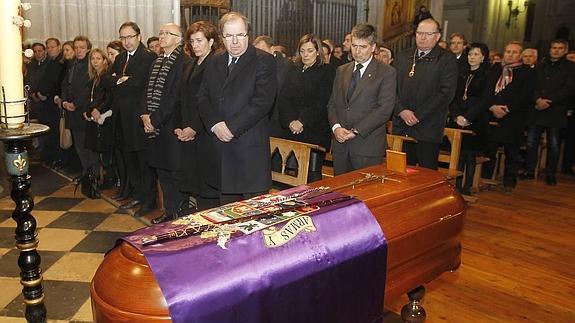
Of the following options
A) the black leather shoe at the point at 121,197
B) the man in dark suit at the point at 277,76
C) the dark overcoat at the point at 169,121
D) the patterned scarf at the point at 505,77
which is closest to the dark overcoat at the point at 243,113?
the dark overcoat at the point at 169,121

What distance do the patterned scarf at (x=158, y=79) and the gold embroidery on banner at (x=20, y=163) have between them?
2112mm

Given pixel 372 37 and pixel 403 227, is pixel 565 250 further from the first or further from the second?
pixel 403 227

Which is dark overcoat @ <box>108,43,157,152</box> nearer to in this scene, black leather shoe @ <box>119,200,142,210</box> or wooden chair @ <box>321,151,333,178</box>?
black leather shoe @ <box>119,200,142,210</box>

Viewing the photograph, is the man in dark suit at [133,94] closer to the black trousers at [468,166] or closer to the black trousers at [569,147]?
the black trousers at [468,166]

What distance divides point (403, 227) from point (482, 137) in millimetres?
3838

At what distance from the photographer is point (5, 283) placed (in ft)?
10.0

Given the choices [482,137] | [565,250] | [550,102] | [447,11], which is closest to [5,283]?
[565,250]

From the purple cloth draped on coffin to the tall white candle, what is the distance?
0.72 metres

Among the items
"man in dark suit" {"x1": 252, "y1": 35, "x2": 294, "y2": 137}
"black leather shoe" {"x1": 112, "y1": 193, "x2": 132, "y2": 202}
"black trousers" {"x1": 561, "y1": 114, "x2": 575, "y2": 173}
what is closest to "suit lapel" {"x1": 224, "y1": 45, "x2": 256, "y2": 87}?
"man in dark suit" {"x1": 252, "y1": 35, "x2": 294, "y2": 137}

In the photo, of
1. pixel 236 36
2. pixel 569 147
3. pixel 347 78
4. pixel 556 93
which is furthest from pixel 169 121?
pixel 569 147

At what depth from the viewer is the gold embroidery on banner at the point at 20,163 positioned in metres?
1.80

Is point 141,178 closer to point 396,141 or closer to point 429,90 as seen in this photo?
point 396,141

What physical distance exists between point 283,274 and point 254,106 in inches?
73.5

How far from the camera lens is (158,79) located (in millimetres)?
3912
